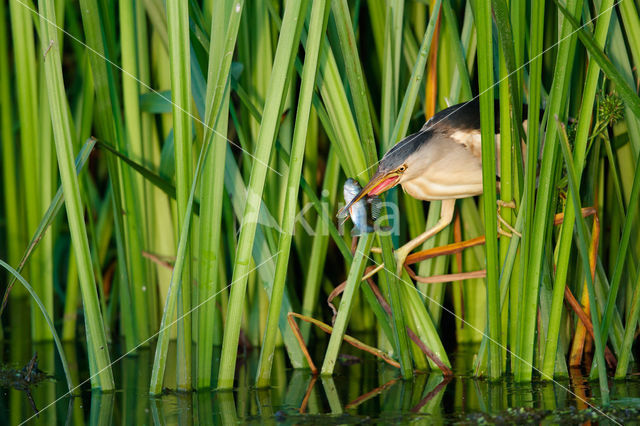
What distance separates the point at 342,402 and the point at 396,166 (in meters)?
0.50

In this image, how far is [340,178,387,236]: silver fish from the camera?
146cm

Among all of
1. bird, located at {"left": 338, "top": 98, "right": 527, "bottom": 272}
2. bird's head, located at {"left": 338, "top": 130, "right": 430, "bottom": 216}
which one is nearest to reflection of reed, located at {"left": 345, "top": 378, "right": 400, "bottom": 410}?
bird, located at {"left": 338, "top": 98, "right": 527, "bottom": 272}

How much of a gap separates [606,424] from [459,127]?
2.25ft

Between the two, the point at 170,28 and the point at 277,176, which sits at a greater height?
the point at 170,28

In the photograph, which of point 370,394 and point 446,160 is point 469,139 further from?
point 370,394

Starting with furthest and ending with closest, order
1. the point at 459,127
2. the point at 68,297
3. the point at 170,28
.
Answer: the point at 68,297 < the point at 459,127 < the point at 170,28

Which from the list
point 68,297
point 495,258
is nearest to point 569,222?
point 495,258

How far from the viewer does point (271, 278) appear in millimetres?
1564

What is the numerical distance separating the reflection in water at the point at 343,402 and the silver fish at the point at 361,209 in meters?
0.35

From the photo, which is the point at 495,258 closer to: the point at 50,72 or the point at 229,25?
the point at 229,25

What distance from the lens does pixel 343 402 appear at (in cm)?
138

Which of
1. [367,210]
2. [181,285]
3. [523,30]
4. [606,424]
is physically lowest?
[606,424]

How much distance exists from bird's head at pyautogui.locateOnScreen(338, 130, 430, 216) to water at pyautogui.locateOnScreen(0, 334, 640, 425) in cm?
40

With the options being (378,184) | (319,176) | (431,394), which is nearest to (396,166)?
(378,184)
